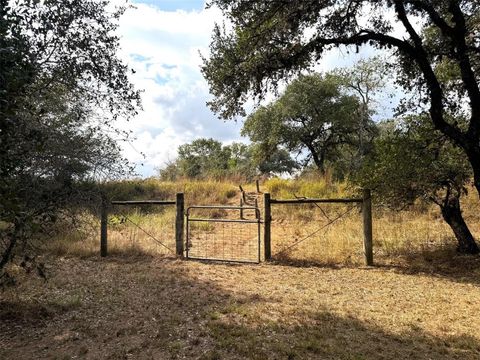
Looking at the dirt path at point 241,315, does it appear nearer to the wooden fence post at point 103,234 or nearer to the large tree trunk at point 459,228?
the large tree trunk at point 459,228

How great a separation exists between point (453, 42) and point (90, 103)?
6.29 m

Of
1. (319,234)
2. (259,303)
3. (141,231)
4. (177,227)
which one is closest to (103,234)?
(177,227)

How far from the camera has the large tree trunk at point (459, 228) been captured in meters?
8.52

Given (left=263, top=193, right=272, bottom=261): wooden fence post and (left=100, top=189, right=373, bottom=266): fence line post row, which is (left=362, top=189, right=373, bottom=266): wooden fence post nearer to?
(left=100, top=189, right=373, bottom=266): fence line post row

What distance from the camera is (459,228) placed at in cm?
858

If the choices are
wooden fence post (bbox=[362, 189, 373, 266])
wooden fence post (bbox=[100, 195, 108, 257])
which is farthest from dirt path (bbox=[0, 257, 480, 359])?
wooden fence post (bbox=[100, 195, 108, 257])

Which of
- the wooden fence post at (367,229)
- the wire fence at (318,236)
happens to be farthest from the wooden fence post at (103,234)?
the wooden fence post at (367,229)

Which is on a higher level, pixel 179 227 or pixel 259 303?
pixel 179 227

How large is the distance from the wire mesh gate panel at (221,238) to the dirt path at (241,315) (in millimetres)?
1352

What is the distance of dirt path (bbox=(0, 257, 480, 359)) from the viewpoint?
14.3 ft

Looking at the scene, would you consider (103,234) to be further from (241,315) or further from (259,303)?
(241,315)

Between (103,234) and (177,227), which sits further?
(103,234)

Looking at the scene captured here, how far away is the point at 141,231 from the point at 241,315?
695cm

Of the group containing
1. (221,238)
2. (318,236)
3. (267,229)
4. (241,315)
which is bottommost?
(241,315)
